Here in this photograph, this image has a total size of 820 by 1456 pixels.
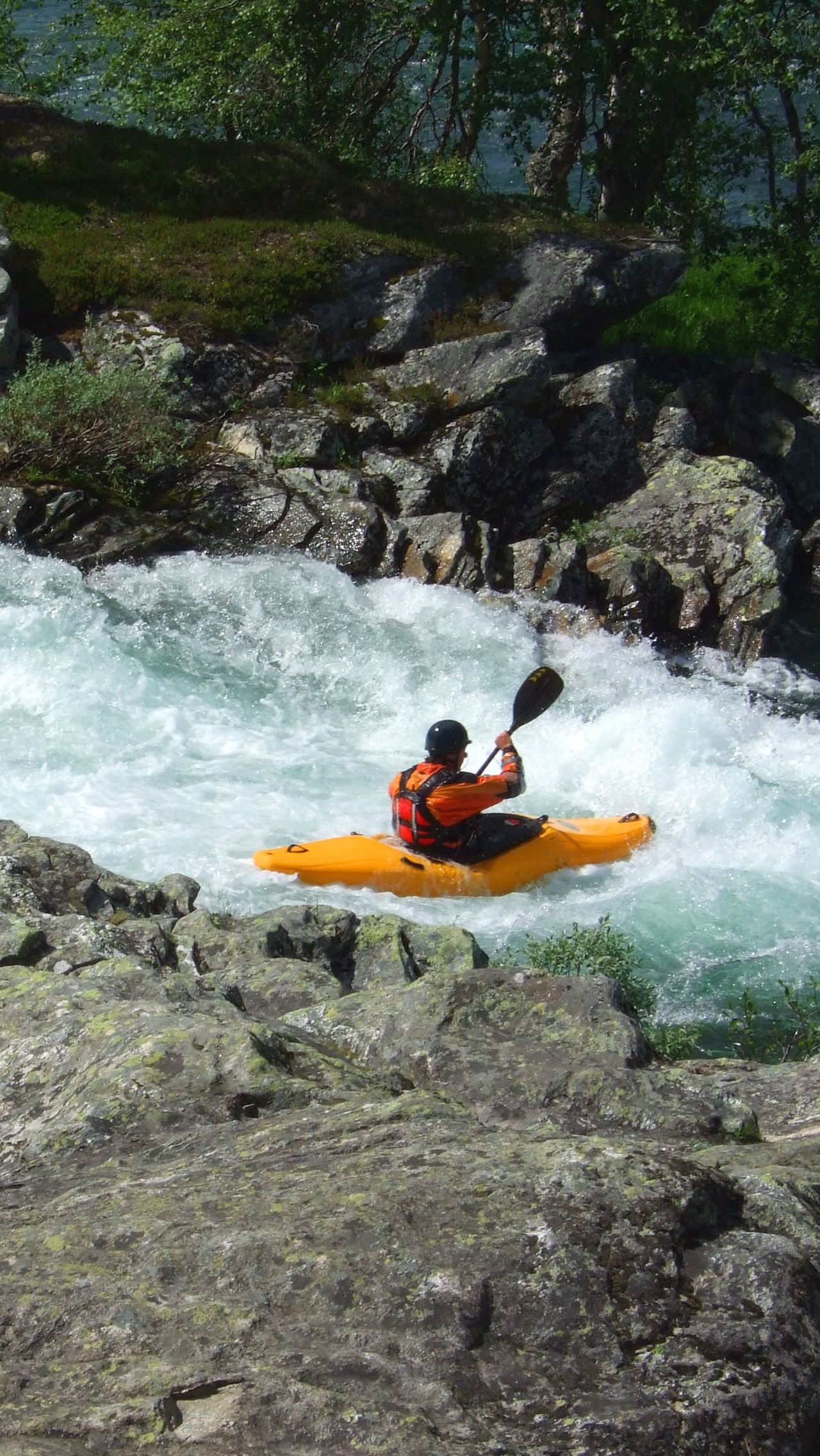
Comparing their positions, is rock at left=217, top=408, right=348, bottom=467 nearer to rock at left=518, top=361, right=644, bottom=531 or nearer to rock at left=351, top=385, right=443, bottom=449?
rock at left=351, top=385, right=443, bottom=449

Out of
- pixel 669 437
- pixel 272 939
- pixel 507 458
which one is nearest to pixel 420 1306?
pixel 272 939

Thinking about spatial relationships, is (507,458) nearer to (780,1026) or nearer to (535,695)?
(535,695)

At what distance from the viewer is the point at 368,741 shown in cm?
964

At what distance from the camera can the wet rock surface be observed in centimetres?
201

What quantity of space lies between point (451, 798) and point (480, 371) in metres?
6.56

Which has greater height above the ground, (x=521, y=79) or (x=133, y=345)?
(x=521, y=79)

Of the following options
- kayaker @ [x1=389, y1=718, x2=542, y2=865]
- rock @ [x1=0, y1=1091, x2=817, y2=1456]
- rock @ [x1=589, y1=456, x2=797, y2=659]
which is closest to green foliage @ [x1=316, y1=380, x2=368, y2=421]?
rock @ [x1=589, y1=456, x2=797, y2=659]

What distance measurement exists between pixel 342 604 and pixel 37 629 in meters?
2.48

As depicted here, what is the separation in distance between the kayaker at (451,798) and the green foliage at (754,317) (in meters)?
9.22

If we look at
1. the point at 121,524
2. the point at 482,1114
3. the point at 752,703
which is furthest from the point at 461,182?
the point at 482,1114

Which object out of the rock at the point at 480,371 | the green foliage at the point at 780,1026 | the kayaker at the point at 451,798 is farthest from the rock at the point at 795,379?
the green foliage at the point at 780,1026

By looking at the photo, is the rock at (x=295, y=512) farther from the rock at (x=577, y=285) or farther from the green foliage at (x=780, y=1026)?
the green foliage at (x=780, y=1026)

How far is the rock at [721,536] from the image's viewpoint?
1155 centimetres

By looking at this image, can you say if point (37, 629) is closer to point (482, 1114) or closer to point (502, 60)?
point (482, 1114)
